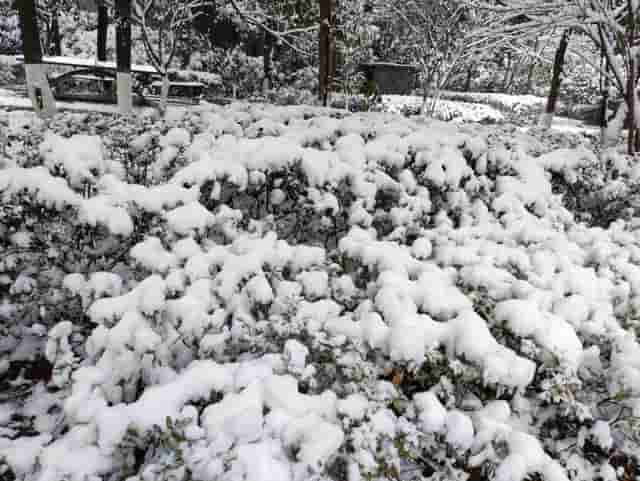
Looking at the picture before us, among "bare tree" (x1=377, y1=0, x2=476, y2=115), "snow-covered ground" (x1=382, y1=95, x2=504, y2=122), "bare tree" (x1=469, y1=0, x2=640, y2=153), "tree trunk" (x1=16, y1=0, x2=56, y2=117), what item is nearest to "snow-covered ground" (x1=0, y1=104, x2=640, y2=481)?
"bare tree" (x1=469, y1=0, x2=640, y2=153)

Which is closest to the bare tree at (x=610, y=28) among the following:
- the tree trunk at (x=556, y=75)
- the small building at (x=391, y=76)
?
the tree trunk at (x=556, y=75)

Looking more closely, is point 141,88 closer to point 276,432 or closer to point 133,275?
point 133,275

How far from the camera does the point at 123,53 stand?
387 inches

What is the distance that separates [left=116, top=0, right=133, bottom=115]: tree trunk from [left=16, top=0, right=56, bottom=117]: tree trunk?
1437mm

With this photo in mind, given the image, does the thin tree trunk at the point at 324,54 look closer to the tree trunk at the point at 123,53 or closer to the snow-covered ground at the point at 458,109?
the tree trunk at the point at 123,53

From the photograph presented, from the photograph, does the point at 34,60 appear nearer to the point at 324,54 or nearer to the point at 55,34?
the point at 324,54

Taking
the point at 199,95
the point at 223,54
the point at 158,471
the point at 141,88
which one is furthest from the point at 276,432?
the point at 223,54

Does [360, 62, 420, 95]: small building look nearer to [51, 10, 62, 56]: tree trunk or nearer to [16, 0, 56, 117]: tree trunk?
[51, 10, 62, 56]: tree trunk

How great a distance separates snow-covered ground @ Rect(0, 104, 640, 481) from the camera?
5.54ft

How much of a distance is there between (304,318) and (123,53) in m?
9.76

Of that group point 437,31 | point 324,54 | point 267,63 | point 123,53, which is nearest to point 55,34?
point 267,63

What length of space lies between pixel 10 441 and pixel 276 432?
4.63ft

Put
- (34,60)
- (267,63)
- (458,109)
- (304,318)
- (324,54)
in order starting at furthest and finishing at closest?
(458,109) → (267,63) → (34,60) → (324,54) → (304,318)

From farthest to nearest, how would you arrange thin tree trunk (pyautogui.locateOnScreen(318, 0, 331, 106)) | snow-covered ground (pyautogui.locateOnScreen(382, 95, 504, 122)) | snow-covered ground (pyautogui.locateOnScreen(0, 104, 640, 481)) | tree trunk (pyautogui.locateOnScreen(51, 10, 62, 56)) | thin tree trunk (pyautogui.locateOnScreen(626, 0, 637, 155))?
tree trunk (pyautogui.locateOnScreen(51, 10, 62, 56)) → snow-covered ground (pyautogui.locateOnScreen(382, 95, 504, 122)) → thin tree trunk (pyautogui.locateOnScreen(318, 0, 331, 106)) → thin tree trunk (pyautogui.locateOnScreen(626, 0, 637, 155)) → snow-covered ground (pyautogui.locateOnScreen(0, 104, 640, 481))
